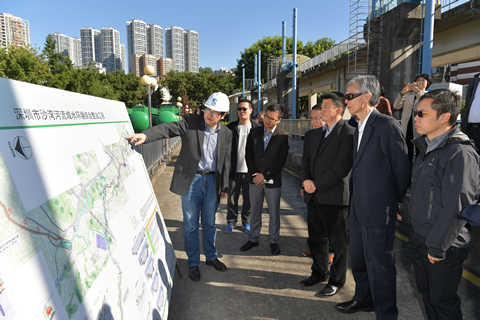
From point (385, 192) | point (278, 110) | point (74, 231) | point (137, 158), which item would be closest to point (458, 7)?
point (278, 110)

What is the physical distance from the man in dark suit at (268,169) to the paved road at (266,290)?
310 mm

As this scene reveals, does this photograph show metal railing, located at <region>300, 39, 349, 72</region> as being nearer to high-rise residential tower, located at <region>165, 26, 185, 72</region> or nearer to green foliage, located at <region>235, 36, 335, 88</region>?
green foliage, located at <region>235, 36, 335, 88</region>

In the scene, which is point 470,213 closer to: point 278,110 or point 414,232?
point 414,232

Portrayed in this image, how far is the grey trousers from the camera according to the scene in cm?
435

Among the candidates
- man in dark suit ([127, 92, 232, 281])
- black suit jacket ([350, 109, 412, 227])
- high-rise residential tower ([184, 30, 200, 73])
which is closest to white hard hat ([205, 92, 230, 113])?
man in dark suit ([127, 92, 232, 281])

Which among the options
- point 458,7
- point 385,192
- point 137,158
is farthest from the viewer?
point 458,7

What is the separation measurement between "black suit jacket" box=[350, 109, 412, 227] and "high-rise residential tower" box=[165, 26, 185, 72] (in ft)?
645

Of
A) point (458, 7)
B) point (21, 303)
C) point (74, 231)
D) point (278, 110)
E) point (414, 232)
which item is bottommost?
point (414, 232)

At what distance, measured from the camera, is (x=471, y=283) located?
11.0 feet

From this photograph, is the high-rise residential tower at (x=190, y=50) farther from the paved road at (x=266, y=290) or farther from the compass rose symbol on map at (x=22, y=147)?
the compass rose symbol on map at (x=22, y=147)

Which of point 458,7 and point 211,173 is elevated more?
point 458,7

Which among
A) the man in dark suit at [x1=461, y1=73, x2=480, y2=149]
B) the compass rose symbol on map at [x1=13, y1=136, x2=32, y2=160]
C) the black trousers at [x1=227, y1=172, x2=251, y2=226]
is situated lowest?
the black trousers at [x1=227, y1=172, x2=251, y2=226]

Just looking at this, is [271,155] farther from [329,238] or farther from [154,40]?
[154,40]

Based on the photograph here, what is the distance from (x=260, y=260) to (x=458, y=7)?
13.4 m
